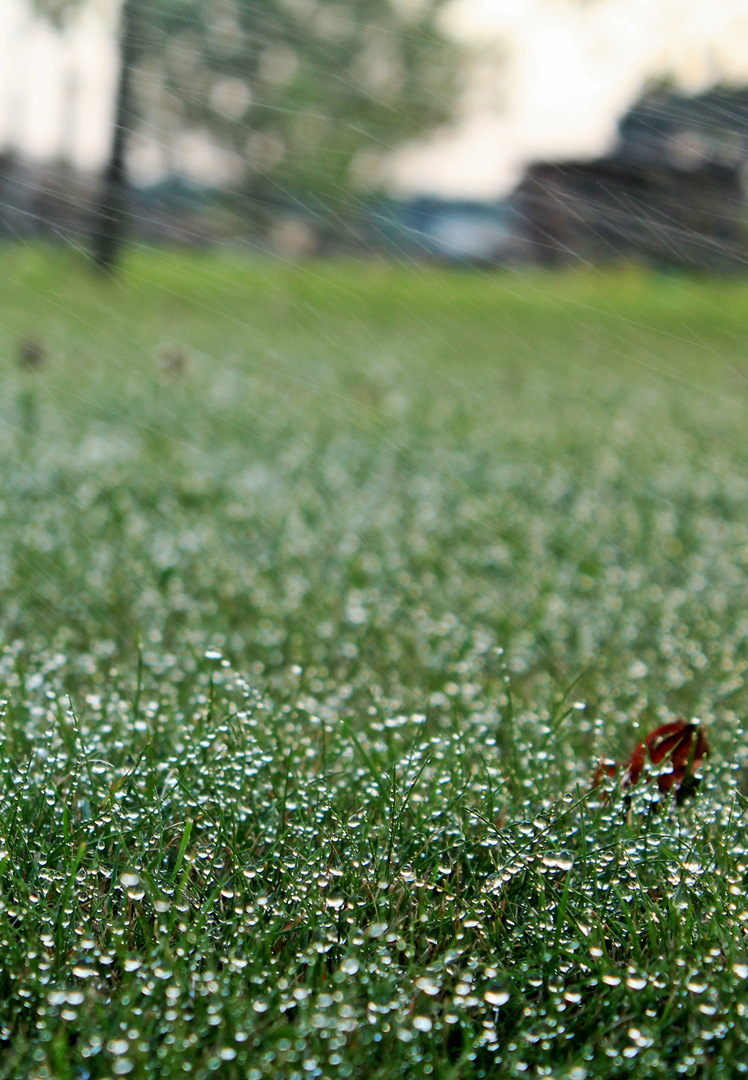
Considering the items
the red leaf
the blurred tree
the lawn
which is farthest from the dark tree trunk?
the red leaf

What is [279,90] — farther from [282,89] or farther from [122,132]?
[122,132]

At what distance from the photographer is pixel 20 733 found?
1297 millimetres

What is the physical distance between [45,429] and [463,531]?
1.66 meters

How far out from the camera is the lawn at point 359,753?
34.1 inches

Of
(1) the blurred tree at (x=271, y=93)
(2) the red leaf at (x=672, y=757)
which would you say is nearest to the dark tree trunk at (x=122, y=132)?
(1) the blurred tree at (x=271, y=93)

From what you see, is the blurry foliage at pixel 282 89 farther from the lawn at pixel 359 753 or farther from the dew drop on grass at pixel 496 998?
the dew drop on grass at pixel 496 998

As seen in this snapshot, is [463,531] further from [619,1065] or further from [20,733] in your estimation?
[619,1065]

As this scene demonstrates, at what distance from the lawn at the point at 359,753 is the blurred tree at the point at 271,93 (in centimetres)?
20

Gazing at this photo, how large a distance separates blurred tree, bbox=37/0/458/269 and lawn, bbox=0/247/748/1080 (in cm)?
20

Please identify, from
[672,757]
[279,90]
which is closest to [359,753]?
[672,757]

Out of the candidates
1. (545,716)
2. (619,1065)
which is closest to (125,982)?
(619,1065)

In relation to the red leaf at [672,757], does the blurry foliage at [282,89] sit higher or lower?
higher

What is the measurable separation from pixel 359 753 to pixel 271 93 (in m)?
0.99

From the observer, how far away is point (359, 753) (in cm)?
129
